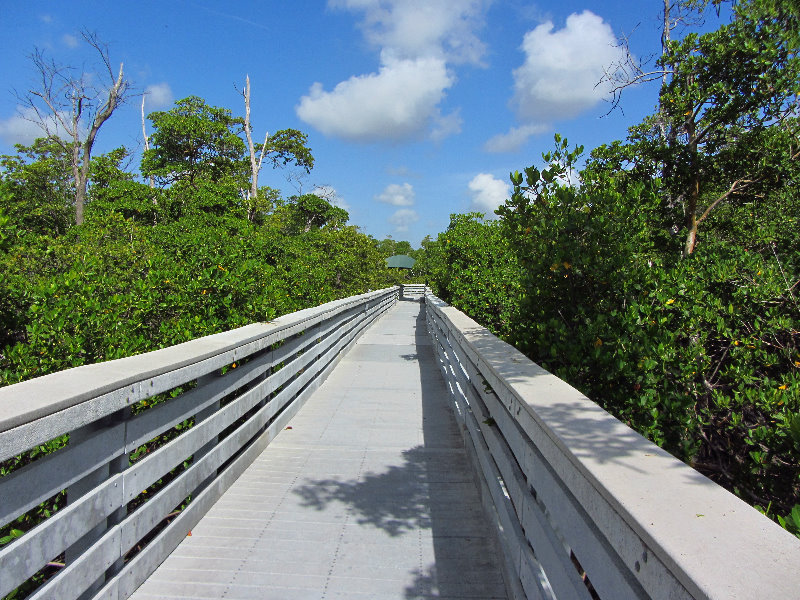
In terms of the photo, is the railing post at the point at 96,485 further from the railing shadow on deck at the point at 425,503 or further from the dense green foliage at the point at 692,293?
the dense green foliage at the point at 692,293

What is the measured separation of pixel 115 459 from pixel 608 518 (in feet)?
6.63

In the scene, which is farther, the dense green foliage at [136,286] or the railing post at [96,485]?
the dense green foliage at [136,286]

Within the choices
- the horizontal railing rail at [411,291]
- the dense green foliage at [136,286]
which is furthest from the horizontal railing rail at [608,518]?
the horizontal railing rail at [411,291]

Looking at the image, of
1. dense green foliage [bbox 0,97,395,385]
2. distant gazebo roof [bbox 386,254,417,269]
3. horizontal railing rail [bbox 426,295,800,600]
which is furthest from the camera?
distant gazebo roof [bbox 386,254,417,269]

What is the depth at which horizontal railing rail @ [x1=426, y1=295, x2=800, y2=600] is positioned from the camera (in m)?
1.08

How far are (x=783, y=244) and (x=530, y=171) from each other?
4327 mm

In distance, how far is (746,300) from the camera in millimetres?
3951

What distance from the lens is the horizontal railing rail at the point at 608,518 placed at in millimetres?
1083

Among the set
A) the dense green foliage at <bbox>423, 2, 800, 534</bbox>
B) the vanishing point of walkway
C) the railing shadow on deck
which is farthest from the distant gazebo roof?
the railing shadow on deck

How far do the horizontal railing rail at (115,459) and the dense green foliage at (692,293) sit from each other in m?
2.27

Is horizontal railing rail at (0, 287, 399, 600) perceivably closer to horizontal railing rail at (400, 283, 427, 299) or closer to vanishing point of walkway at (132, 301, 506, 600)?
vanishing point of walkway at (132, 301, 506, 600)

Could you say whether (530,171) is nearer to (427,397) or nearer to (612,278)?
(612,278)

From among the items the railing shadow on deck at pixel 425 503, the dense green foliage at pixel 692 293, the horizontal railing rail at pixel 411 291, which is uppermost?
the dense green foliage at pixel 692 293

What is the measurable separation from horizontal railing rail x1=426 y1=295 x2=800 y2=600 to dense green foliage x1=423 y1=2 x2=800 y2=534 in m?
0.31
